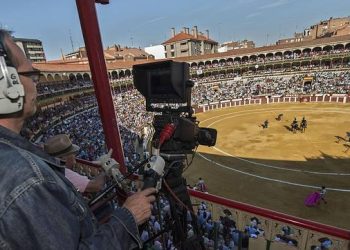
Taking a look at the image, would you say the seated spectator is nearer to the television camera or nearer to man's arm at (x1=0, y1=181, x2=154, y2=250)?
the television camera

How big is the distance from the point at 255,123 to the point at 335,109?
10064 mm

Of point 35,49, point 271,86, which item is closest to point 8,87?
point 271,86

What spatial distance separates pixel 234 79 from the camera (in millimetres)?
48938

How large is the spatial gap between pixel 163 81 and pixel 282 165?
16.1 m

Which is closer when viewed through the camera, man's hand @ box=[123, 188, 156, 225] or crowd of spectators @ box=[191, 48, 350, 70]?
man's hand @ box=[123, 188, 156, 225]

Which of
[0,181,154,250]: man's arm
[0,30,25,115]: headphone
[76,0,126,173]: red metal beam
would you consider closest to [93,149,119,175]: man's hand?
[0,181,154,250]: man's arm

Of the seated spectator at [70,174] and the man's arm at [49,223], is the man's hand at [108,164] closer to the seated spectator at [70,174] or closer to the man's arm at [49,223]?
the man's arm at [49,223]

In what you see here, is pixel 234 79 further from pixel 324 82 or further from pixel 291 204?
pixel 291 204

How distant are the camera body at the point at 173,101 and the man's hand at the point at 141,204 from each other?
0.58 m

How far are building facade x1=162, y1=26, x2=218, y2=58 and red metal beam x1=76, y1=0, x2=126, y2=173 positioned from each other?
68697 millimetres

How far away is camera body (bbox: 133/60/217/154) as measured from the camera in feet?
7.22

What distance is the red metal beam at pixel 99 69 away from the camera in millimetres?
3221

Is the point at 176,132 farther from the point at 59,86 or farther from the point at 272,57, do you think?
the point at 272,57

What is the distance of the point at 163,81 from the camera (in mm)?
2336
